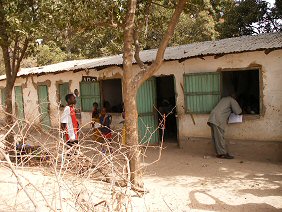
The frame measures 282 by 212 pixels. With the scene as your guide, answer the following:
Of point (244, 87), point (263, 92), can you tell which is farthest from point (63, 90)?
point (263, 92)

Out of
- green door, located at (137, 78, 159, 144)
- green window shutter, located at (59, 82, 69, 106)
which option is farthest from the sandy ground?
green window shutter, located at (59, 82, 69, 106)

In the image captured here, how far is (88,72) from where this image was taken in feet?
34.3

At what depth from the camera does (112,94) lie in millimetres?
11312

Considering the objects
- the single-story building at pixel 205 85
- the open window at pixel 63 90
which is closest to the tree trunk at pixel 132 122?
the single-story building at pixel 205 85

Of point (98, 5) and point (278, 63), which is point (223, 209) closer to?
point (278, 63)

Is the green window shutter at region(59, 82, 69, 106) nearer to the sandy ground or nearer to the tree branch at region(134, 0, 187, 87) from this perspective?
the sandy ground

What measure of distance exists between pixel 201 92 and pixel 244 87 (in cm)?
352

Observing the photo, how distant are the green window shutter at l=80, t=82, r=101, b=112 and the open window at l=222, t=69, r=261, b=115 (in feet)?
13.5

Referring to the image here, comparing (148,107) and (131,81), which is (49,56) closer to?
(148,107)

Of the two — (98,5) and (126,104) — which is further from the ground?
(98,5)

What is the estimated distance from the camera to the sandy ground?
4.86 m

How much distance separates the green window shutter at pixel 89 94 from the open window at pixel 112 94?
0.67ft

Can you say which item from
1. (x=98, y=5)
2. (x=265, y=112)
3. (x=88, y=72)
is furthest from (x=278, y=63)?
(x=88, y=72)

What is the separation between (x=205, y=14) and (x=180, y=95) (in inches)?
389
